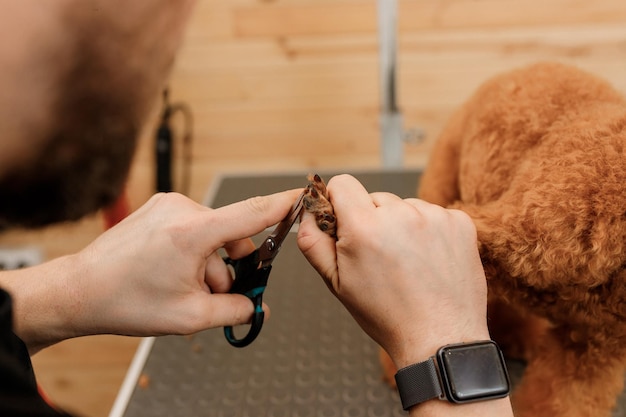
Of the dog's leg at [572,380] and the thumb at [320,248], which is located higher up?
the thumb at [320,248]

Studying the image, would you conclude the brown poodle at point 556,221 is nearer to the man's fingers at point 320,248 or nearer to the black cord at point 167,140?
the man's fingers at point 320,248

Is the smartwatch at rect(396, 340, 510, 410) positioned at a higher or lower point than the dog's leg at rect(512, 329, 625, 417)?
higher

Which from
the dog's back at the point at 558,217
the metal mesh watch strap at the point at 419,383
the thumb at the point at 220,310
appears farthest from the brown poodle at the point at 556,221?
the thumb at the point at 220,310

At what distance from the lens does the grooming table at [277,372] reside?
754mm

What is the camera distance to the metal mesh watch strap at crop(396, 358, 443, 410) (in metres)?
0.51

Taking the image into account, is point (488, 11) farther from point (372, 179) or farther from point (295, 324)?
point (295, 324)

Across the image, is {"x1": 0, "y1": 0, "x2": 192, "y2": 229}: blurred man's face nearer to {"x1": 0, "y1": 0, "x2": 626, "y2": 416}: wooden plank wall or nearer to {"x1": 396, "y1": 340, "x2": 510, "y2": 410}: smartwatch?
{"x1": 396, "y1": 340, "x2": 510, "y2": 410}: smartwatch

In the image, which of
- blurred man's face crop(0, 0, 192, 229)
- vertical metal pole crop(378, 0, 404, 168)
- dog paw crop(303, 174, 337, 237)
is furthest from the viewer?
vertical metal pole crop(378, 0, 404, 168)

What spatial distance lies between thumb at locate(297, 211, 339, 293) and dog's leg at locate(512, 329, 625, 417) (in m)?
0.27

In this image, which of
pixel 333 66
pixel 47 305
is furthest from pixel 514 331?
pixel 333 66

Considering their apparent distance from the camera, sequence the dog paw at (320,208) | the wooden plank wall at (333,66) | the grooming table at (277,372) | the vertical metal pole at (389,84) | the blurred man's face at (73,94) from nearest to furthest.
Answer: the blurred man's face at (73,94) < the dog paw at (320,208) < the grooming table at (277,372) < the vertical metal pole at (389,84) < the wooden plank wall at (333,66)

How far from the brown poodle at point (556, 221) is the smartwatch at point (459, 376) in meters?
0.08

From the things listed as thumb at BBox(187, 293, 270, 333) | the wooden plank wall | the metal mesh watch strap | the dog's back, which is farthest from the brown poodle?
the wooden plank wall

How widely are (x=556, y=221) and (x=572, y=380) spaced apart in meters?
0.22
